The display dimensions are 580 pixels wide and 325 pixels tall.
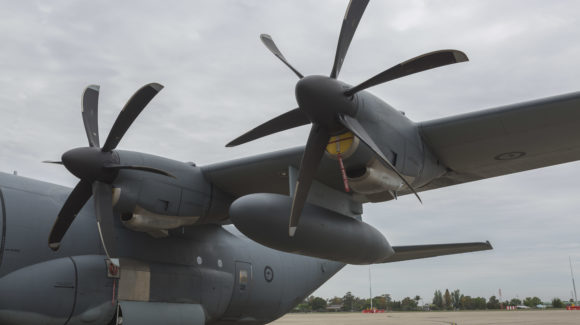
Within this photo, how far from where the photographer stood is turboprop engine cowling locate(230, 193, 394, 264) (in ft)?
26.4

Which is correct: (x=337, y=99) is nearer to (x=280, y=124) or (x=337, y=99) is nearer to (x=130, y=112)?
(x=280, y=124)

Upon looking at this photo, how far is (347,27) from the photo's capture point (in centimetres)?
770

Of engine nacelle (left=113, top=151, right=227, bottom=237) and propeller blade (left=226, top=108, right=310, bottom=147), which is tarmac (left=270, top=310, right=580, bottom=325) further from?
propeller blade (left=226, top=108, right=310, bottom=147)

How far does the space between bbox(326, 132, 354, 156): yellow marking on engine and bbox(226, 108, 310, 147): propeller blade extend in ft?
2.44

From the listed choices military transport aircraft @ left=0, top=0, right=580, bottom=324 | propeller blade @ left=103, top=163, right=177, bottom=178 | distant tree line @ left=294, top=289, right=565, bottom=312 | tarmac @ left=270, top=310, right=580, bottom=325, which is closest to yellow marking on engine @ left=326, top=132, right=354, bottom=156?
military transport aircraft @ left=0, top=0, right=580, bottom=324

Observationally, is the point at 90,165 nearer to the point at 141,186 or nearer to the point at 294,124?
the point at 141,186

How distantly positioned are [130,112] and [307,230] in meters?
4.06

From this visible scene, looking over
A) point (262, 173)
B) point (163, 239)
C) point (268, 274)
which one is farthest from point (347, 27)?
point (268, 274)

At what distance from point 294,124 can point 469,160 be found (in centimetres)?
330

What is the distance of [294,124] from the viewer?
8.57 metres

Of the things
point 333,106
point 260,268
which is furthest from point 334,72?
point 260,268

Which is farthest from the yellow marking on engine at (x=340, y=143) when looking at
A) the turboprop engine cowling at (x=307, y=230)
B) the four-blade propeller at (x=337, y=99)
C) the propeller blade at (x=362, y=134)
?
the turboprop engine cowling at (x=307, y=230)

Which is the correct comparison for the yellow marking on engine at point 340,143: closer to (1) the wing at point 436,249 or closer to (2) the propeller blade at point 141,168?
(2) the propeller blade at point 141,168

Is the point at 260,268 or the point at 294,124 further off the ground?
the point at 294,124
